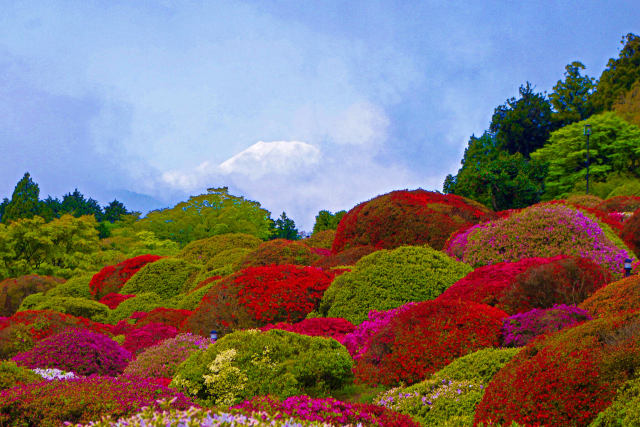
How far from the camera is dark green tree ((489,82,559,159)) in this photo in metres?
49.8

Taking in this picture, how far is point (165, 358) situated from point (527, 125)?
48.3 m

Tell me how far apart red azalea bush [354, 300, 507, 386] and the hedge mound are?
793cm

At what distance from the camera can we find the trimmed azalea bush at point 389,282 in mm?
9711

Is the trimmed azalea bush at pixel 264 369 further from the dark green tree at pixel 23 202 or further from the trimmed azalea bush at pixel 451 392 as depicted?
the dark green tree at pixel 23 202

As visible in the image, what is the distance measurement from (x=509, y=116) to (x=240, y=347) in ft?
159

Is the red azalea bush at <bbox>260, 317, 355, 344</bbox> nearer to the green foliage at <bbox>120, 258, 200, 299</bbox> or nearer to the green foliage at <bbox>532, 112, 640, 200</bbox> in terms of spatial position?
the green foliage at <bbox>120, 258, 200, 299</bbox>

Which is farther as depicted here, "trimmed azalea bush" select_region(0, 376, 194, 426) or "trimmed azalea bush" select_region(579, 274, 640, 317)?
"trimmed azalea bush" select_region(579, 274, 640, 317)

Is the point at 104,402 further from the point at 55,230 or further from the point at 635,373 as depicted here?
the point at 55,230

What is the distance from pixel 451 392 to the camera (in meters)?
5.43

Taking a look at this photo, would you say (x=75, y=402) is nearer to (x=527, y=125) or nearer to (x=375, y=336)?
(x=375, y=336)

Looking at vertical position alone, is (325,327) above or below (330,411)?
above

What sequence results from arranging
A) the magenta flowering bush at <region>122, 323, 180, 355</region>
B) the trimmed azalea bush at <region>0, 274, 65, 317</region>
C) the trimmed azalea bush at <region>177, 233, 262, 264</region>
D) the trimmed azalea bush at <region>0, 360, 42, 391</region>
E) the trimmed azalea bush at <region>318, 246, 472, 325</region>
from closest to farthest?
the trimmed azalea bush at <region>0, 360, 42, 391</region> → the trimmed azalea bush at <region>318, 246, 472, 325</region> → the magenta flowering bush at <region>122, 323, 180, 355</region> → the trimmed azalea bush at <region>0, 274, 65, 317</region> → the trimmed azalea bush at <region>177, 233, 262, 264</region>

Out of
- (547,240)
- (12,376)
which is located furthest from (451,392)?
(547,240)

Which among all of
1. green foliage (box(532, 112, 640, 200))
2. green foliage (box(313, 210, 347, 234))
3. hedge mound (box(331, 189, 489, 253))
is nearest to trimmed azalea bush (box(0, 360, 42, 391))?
hedge mound (box(331, 189, 489, 253))
